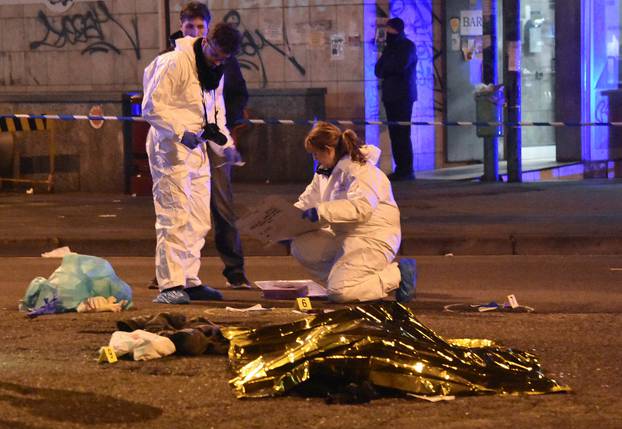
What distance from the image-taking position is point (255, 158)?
56.6ft

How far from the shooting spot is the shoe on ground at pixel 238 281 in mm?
9242

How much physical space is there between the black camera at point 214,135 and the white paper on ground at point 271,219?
1.80 feet

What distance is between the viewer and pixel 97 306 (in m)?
8.01

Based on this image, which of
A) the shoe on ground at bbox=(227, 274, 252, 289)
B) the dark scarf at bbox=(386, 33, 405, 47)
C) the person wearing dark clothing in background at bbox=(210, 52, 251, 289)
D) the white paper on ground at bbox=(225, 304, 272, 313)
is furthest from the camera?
the dark scarf at bbox=(386, 33, 405, 47)

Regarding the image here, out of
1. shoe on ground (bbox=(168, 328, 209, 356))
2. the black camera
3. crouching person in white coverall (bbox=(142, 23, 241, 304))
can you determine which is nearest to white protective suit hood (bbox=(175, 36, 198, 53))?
crouching person in white coverall (bbox=(142, 23, 241, 304))

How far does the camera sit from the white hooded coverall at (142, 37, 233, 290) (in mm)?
8250

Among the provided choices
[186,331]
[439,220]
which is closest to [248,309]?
[186,331]

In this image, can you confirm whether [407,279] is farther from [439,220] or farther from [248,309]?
[439,220]

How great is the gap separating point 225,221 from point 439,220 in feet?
13.4

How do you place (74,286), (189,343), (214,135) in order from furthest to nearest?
(214,135), (74,286), (189,343)

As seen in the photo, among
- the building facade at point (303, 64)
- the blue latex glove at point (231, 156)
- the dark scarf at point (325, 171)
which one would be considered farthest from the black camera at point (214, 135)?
the building facade at point (303, 64)

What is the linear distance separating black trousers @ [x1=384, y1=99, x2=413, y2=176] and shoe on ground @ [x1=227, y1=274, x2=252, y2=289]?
7.72m

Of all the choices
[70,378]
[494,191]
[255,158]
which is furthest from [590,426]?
[255,158]

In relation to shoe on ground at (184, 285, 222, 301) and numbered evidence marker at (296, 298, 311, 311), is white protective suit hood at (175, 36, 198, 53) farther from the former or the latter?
numbered evidence marker at (296, 298, 311, 311)
